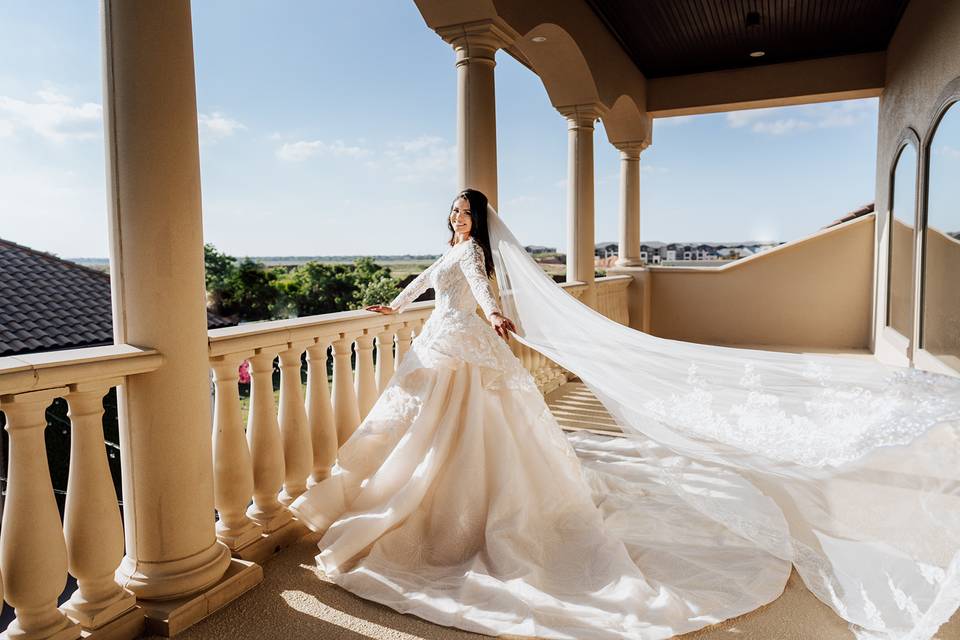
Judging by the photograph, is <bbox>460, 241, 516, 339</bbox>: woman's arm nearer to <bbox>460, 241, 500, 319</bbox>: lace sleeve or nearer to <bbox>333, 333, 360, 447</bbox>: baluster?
<bbox>460, 241, 500, 319</bbox>: lace sleeve

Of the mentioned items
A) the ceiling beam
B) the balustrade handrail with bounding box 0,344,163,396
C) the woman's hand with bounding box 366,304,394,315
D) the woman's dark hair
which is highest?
the ceiling beam

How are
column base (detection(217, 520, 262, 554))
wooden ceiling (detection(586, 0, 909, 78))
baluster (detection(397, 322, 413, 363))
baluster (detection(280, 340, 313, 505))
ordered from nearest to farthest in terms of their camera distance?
column base (detection(217, 520, 262, 554)) → baluster (detection(280, 340, 313, 505)) → baluster (detection(397, 322, 413, 363)) → wooden ceiling (detection(586, 0, 909, 78))

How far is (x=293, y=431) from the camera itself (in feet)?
9.32

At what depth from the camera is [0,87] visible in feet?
103

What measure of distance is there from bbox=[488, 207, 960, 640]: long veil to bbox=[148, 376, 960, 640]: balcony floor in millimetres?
140

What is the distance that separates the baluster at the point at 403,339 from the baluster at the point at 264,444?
929mm

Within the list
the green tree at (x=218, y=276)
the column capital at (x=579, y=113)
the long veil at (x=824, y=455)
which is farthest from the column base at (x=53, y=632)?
the green tree at (x=218, y=276)

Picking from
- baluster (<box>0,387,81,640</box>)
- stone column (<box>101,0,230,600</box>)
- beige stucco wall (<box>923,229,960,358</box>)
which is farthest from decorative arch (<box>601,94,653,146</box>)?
baluster (<box>0,387,81,640</box>)

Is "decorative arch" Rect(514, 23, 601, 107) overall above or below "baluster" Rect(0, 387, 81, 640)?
above

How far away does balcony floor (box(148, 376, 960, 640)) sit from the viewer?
2.10 metres

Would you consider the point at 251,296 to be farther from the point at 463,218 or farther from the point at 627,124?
the point at 463,218

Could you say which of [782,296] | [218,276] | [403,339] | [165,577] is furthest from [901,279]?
[218,276]

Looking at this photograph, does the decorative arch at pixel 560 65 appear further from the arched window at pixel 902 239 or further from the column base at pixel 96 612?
the column base at pixel 96 612

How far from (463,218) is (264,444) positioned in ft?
4.68
